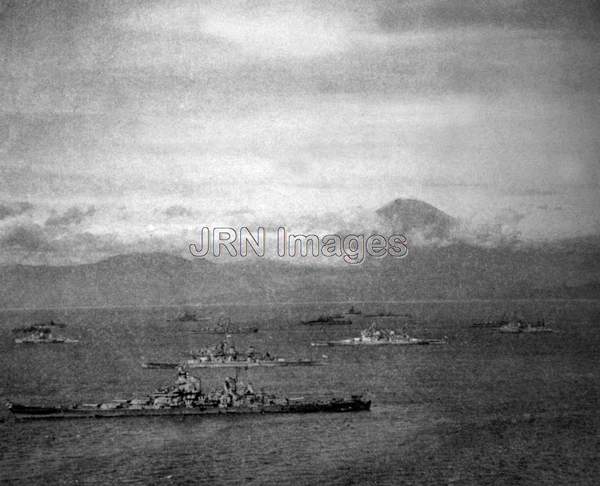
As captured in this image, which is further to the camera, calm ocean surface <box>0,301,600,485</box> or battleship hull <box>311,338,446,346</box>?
battleship hull <box>311,338,446,346</box>

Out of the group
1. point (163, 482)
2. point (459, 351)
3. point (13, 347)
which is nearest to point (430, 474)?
point (163, 482)

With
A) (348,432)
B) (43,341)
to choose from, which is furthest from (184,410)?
(43,341)

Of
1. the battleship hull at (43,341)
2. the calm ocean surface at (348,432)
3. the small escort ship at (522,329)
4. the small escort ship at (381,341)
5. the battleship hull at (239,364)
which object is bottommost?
the calm ocean surface at (348,432)

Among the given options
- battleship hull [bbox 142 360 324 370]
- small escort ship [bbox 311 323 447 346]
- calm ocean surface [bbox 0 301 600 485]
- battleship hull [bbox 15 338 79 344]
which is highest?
small escort ship [bbox 311 323 447 346]

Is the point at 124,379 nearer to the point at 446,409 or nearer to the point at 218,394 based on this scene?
the point at 218,394

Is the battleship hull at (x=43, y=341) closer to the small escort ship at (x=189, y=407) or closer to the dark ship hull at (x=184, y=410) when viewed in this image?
the small escort ship at (x=189, y=407)

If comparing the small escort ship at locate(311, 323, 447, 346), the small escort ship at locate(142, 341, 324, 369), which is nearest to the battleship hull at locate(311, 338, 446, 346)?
the small escort ship at locate(311, 323, 447, 346)

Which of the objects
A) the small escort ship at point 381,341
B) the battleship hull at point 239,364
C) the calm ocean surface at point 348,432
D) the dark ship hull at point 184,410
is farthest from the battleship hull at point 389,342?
the dark ship hull at point 184,410

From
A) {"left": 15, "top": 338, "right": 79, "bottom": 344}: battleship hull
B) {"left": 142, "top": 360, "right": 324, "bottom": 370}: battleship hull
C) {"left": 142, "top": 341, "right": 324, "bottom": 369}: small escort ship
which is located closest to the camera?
{"left": 142, "top": 360, "right": 324, "bottom": 370}: battleship hull

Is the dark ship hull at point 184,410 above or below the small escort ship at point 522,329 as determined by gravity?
below

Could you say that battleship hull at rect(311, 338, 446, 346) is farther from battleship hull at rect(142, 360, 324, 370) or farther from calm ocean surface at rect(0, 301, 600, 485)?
battleship hull at rect(142, 360, 324, 370)
